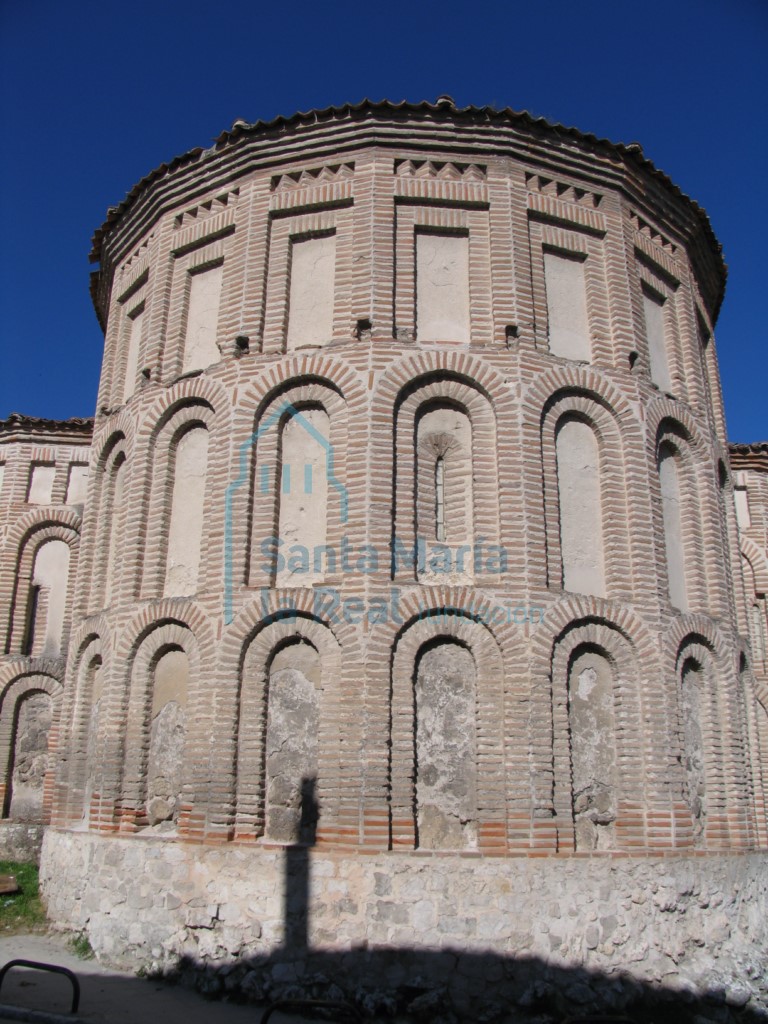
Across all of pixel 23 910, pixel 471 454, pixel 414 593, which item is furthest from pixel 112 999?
pixel 471 454

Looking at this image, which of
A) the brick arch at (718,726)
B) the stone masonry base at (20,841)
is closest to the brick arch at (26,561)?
the stone masonry base at (20,841)

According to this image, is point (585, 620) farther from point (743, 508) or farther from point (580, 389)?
point (743, 508)

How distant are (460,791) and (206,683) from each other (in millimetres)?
2855

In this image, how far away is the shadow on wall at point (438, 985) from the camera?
25.0 feet

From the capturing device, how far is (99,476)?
12086mm

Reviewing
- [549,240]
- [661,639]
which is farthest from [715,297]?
[661,639]

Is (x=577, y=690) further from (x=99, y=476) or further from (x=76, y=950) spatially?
(x=99, y=476)

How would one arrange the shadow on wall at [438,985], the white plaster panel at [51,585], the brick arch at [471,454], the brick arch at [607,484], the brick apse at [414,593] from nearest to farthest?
the shadow on wall at [438,985] < the brick apse at [414,593] < the brick arch at [471,454] < the brick arch at [607,484] < the white plaster panel at [51,585]

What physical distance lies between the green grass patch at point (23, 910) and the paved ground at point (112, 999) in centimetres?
106

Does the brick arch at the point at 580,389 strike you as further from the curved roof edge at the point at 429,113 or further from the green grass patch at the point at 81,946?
the green grass patch at the point at 81,946

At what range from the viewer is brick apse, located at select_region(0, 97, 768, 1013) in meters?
8.23

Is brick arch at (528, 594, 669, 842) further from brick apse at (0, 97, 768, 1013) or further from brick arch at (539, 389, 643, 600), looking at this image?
brick arch at (539, 389, 643, 600)

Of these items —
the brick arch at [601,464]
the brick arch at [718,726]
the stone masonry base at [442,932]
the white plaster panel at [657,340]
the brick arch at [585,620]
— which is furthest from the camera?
the white plaster panel at [657,340]

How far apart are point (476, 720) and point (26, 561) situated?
10.3 m
